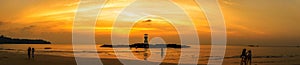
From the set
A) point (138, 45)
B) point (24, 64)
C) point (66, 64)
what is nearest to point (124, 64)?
point (66, 64)

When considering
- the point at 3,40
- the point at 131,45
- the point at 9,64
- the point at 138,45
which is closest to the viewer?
the point at 9,64

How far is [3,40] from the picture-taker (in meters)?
179

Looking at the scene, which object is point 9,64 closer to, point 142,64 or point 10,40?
point 142,64

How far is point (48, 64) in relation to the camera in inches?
1282

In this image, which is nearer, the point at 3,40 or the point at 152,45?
the point at 152,45

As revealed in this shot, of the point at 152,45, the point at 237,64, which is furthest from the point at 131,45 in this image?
the point at 237,64

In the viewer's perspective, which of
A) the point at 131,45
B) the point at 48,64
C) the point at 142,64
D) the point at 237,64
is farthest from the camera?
the point at 131,45

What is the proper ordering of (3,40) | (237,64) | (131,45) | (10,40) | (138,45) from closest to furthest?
(237,64) → (138,45) → (131,45) → (3,40) → (10,40)

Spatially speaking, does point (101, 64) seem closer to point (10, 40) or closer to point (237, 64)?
point (237, 64)

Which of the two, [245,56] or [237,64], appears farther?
[237,64]

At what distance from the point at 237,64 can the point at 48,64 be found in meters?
18.3

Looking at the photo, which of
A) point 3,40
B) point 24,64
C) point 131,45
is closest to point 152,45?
point 131,45

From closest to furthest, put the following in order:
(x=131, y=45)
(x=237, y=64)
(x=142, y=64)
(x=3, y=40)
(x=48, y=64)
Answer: (x=48, y=64), (x=142, y=64), (x=237, y=64), (x=131, y=45), (x=3, y=40)

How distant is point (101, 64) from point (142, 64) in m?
3.64
